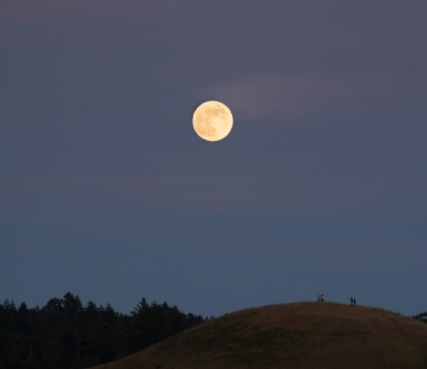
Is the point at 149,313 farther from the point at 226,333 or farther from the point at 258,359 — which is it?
the point at 258,359

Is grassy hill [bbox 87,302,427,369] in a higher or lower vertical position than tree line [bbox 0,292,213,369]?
lower

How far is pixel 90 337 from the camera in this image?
461 feet

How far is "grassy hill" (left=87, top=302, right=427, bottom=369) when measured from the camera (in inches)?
3130

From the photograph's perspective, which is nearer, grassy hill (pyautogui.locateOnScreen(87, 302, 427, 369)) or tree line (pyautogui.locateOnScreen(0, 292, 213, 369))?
grassy hill (pyautogui.locateOnScreen(87, 302, 427, 369))

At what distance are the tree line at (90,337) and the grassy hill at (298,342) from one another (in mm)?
30890

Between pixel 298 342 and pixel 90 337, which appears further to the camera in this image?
pixel 90 337

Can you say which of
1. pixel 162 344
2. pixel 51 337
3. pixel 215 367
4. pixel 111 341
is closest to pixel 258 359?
pixel 215 367

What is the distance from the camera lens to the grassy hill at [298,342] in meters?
79.5

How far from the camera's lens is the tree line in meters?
128

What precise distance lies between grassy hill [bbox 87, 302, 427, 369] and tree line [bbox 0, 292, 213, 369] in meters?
30.9

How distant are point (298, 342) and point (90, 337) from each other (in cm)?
6241

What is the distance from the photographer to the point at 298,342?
8462cm

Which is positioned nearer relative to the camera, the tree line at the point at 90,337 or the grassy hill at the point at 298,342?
the grassy hill at the point at 298,342

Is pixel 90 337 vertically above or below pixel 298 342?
above
